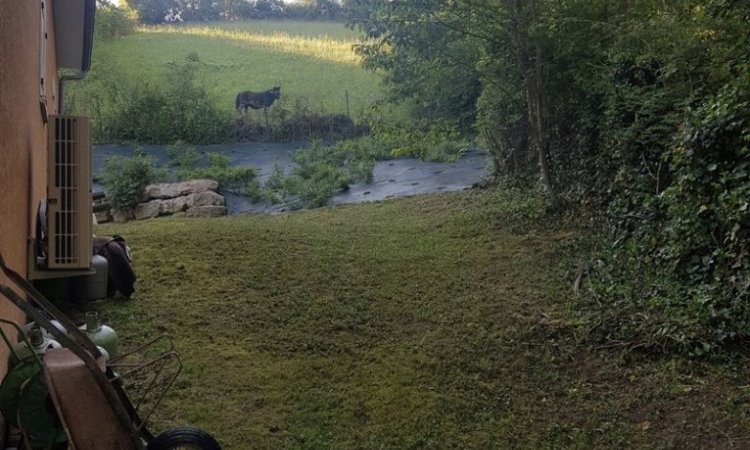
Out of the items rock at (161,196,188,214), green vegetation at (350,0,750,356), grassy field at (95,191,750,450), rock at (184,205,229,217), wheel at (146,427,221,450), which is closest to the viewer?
wheel at (146,427,221,450)

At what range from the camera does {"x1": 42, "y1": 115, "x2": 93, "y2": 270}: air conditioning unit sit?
4.24 metres

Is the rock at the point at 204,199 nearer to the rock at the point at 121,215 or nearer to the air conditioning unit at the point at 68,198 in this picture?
the rock at the point at 121,215

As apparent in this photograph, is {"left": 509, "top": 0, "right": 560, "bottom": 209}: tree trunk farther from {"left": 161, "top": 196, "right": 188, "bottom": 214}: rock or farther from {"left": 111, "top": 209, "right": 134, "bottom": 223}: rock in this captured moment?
{"left": 111, "top": 209, "right": 134, "bottom": 223}: rock

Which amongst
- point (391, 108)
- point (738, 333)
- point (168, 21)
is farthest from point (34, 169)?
point (168, 21)

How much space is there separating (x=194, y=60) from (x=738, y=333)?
922 inches

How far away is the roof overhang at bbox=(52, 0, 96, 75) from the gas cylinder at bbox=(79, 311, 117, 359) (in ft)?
16.5

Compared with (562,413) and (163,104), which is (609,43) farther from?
(163,104)

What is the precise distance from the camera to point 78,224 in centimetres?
427

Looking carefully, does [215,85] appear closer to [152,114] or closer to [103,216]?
[152,114]

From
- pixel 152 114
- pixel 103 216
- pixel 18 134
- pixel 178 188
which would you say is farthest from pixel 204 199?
pixel 18 134

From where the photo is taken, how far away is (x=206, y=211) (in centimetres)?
1152

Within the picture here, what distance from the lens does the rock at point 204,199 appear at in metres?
11.9

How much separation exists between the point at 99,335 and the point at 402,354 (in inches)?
80.0

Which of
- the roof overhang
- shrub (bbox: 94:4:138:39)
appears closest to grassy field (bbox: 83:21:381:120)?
shrub (bbox: 94:4:138:39)
